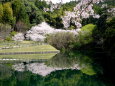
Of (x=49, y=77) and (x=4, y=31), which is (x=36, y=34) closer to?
(x=4, y=31)

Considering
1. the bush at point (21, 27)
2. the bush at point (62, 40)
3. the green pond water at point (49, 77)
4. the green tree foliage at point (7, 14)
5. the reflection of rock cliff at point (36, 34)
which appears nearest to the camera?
the green pond water at point (49, 77)

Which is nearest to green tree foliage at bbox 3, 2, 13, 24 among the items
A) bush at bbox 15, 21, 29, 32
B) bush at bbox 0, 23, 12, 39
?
bush at bbox 15, 21, 29, 32

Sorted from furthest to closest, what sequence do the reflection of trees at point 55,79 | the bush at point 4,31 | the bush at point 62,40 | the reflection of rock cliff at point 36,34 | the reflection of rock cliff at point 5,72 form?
the reflection of rock cliff at point 36,34 → the bush at point 4,31 → the bush at point 62,40 → the reflection of rock cliff at point 5,72 → the reflection of trees at point 55,79

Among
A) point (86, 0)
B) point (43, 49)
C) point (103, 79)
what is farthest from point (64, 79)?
point (43, 49)

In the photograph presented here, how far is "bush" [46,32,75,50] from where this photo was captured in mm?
41062

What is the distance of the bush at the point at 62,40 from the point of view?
4106 cm

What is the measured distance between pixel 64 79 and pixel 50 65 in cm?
637

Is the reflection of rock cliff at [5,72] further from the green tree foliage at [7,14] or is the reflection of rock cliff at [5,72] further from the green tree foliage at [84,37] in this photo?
the green tree foliage at [7,14]

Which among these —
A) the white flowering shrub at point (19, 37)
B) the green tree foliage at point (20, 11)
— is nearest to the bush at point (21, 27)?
the green tree foliage at point (20, 11)

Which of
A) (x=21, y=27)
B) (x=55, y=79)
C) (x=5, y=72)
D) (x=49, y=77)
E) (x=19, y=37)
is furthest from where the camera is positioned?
(x=21, y=27)

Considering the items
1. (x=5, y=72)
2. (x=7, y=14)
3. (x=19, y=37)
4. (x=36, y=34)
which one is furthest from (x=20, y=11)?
(x=5, y=72)

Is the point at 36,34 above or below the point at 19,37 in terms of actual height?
above

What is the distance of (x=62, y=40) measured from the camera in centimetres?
4091

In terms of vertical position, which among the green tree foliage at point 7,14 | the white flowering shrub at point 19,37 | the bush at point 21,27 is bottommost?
the white flowering shrub at point 19,37
